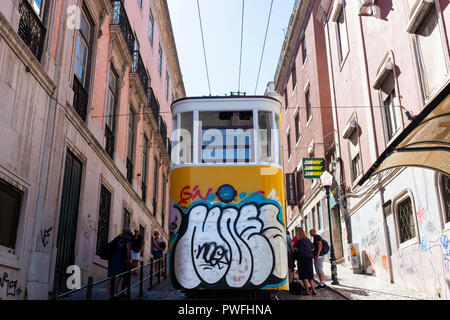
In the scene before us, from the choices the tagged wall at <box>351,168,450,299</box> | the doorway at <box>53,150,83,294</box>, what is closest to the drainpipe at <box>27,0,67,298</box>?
the doorway at <box>53,150,83,294</box>

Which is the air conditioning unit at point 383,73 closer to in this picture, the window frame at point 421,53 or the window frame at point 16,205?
the window frame at point 421,53

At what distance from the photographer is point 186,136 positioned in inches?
361

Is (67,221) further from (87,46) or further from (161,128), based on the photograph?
(161,128)

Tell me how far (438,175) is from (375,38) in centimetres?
626

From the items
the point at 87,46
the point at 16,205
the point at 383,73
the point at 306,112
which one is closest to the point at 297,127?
the point at 306,112

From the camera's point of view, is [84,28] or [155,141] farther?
[155,141]

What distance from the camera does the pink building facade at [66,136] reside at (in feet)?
27.9

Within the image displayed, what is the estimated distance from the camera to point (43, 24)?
1027 centimetres

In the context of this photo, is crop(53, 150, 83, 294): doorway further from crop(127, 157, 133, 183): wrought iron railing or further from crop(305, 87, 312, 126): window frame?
crop(305, 87, 312, 126): window frame

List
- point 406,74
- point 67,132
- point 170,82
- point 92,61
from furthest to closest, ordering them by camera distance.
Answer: point 170,82, point 92,61, point 406,74, point 67,132

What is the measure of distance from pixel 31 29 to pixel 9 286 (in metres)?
5.17
